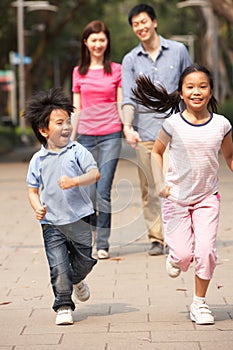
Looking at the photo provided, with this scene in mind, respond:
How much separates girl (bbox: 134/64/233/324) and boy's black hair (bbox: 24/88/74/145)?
0.61 meters

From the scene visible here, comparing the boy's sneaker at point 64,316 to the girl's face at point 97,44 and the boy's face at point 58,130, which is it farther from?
the girl's face at point 97,44

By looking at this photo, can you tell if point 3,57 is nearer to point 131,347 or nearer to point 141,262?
point 141,262

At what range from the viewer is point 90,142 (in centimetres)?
933

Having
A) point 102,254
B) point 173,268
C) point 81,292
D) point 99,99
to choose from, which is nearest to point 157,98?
point 173,268

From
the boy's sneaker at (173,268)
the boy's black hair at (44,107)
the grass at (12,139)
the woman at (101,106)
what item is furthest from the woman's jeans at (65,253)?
the grass at (12,139)

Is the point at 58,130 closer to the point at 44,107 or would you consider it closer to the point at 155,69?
the point at 44,107

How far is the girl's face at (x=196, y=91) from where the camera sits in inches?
252

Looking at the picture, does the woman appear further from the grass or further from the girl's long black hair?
the grass

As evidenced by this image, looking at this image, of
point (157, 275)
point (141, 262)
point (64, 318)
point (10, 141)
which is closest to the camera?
point (64, 318)

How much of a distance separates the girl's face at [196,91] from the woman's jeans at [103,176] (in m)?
2.84

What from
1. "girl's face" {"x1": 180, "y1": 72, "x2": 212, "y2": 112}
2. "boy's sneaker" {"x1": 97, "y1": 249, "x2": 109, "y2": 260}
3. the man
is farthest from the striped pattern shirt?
"boy's sneaker" {"x1": 97, "y1": 249, "x2": 109, "y2": 260}

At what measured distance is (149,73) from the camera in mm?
9211

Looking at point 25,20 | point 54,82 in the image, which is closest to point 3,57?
point 25,20

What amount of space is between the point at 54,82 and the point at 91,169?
66827 millimetres
